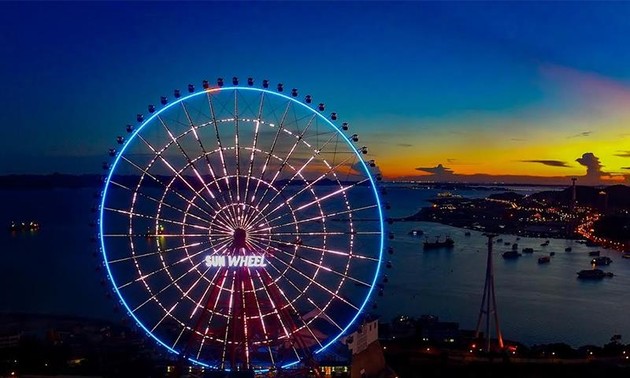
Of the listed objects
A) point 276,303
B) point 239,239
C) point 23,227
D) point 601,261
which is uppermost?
point 239,239

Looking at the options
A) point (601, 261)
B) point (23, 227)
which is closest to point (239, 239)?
point (601, 261)

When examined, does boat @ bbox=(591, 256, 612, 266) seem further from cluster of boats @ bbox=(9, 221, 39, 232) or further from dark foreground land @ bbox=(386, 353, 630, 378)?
cluster of boats @ bbox=(9, 221, 39, 232)

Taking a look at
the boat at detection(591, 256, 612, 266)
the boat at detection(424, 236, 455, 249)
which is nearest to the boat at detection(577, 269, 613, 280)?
the boat at detection(591, 256, 612, 266)

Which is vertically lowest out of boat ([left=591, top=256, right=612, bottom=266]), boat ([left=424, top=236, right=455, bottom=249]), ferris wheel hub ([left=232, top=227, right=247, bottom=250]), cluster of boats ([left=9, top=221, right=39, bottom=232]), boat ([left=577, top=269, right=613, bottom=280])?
boat ([left=577, top=269, right=613, bottom=280])

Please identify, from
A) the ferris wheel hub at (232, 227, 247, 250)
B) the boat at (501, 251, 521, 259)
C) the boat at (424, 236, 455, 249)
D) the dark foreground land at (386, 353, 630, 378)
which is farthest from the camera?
the boat at (424, 236, 455, 249)

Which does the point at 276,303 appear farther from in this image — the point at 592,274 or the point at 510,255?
the point at 510,255

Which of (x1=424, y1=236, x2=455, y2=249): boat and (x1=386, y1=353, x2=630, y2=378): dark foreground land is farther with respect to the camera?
(x1=424, y1=236, x2=455, y2=249): boat

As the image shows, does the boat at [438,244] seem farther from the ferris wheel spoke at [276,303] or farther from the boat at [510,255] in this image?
the ferris wheel spoke at [276,303]

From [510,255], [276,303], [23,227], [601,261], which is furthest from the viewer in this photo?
[23,227]

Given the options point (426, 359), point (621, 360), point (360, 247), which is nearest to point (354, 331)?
point (426, 359)

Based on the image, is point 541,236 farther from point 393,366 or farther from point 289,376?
point 289,376

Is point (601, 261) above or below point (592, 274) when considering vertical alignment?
above
